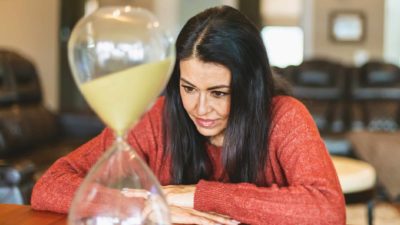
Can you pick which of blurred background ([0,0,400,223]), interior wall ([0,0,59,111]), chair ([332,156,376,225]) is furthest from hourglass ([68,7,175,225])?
interior wall ([0,0,59,111])

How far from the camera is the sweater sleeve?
1.13 m

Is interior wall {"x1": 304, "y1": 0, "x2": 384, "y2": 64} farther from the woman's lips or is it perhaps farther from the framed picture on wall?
the woman's lips

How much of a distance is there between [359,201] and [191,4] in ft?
15.0

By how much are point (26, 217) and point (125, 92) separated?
1.83 ft

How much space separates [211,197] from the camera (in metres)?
1.16

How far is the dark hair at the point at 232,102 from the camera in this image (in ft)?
4.29

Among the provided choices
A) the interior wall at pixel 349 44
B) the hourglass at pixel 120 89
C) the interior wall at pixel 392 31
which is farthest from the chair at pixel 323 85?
the hourglass at pixel 120 89

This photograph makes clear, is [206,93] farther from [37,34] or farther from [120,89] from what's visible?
[37,34]

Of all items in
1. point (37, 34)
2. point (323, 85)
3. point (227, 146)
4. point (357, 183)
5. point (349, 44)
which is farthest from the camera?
point (349, 44)

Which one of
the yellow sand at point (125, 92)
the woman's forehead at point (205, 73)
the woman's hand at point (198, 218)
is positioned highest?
the yellow sand at point (125, 92)

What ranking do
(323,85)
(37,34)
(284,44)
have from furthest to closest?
(284,44), (37,34), (323,85)

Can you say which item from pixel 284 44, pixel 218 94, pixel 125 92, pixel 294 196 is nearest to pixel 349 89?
pixel 284 44

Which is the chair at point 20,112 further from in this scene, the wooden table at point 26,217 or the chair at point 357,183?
the wooden table at point 26,217

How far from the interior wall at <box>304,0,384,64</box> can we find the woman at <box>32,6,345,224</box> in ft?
18.5
